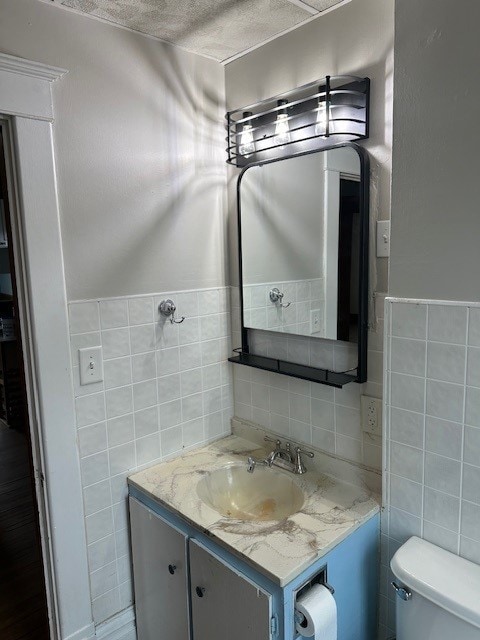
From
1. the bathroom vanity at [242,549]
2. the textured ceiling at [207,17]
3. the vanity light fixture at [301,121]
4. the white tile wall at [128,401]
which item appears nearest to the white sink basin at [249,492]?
the bathroom vanity at [242,549]

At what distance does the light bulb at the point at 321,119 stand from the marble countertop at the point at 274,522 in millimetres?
1222

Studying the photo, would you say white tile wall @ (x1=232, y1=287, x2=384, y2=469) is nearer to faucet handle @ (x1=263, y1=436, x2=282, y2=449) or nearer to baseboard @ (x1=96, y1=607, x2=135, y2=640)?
faucet handle @ (x1=263, y1=436, x2=282, y2=449)

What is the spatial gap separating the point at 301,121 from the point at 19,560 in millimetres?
2407

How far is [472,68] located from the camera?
110cm

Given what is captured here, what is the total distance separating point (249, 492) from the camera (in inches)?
68.7

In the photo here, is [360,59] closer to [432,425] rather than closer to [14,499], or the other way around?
[432,425]

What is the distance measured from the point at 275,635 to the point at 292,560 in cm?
21

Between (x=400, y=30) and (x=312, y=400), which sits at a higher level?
(x=400, y=30)

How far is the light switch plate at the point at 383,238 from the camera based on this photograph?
141 centimetres

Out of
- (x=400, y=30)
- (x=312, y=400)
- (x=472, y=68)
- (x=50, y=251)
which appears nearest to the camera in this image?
(x=472, y=68)

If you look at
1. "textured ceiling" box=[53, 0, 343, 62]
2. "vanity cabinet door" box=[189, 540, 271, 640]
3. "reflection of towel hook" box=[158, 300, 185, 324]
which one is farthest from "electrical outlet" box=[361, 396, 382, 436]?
"textured ceiling" box=[53, 0, 343, 62]

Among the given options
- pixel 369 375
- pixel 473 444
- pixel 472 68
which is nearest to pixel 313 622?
pixel 473 444

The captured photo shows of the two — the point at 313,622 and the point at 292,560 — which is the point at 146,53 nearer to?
the point at 292,560

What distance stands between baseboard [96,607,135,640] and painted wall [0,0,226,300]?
1211 mm
